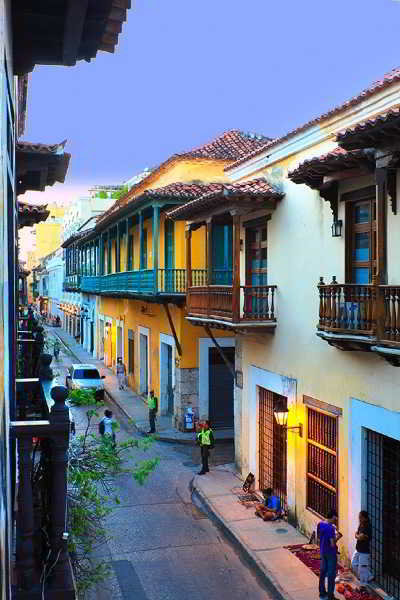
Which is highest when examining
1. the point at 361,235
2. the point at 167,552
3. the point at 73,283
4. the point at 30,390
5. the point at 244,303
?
the point at 361,235

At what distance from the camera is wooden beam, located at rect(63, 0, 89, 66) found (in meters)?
4.67

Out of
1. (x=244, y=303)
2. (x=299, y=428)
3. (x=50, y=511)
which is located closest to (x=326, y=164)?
(x=244, y=303)

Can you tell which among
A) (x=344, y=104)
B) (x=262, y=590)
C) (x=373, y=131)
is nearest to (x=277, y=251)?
(x=344, y=104)

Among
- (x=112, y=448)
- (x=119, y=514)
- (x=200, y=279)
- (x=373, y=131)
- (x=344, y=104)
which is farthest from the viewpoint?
(x=200, y=279)

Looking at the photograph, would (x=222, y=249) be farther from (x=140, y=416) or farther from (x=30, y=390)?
(x=30, y=390)

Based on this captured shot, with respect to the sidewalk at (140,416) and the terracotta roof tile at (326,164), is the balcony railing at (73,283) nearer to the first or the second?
the sidewalk at (140,416)

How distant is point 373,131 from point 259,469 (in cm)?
861

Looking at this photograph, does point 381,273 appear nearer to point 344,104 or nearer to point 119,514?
point 344,104

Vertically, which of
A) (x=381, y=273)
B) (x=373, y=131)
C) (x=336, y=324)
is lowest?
(x=336, y=324)

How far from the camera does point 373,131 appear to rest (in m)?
7.47

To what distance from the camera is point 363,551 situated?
9.14 metres

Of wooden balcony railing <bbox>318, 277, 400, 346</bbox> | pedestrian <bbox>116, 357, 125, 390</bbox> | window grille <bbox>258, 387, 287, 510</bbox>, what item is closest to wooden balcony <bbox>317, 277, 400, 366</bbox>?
wooden balcony railing <bbox>318, 277, 400, 346</bbox>

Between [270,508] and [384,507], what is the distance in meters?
3.50

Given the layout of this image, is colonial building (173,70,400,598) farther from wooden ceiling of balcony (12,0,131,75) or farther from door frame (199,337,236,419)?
door frame (199,337,236,419)
